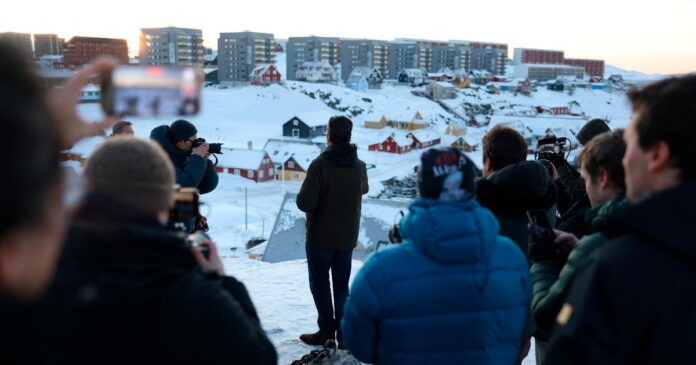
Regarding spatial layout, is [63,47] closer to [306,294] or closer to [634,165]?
[634,165]

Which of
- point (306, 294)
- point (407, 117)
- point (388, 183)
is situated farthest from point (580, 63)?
point (306, 294)

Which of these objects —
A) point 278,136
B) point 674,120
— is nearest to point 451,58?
point 278,136

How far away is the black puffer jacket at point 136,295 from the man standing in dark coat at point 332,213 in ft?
8.23

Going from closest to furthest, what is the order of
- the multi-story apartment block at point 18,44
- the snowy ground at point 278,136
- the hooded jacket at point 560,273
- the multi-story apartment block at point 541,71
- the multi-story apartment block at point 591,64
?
1. the multi-story apartment block at point 18,44
2. the hooded jacket at point 560,273
3. the snowy ground at point 278,136
4. the multi-story apartment block at point 541,71
5. the multi-story apartment block at point 591,64

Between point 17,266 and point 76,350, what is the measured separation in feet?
1.45

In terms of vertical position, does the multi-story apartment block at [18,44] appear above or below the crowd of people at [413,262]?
above

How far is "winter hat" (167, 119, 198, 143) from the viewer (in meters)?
4.01

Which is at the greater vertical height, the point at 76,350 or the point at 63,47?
the point at 63,47

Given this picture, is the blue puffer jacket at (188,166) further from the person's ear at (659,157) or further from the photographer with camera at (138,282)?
the person's ear at (659,157)

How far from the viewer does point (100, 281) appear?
1.22 meters

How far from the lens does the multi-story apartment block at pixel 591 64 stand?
16100cm

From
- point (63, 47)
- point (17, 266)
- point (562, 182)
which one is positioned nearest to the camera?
point (17, 266)

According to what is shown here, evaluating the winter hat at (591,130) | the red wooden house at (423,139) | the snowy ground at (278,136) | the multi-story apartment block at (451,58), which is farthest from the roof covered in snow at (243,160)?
the multi-story apartment block at (451,58)

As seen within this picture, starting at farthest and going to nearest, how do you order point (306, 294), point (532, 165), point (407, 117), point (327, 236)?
point (407, 117) → point (306, 294) → point (327, 236) → point (532, 165)
